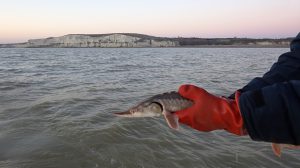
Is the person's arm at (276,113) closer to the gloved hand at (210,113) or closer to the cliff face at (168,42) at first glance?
the gloved hand at (210,113)

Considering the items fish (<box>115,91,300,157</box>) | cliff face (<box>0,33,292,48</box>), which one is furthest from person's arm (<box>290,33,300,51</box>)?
cliff face (<box>0,33,292,48</box>)

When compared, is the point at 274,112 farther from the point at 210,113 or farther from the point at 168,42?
the point at 168,42

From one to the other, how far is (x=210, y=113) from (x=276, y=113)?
0.50 m

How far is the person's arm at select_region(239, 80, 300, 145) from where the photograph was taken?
1.87 metres

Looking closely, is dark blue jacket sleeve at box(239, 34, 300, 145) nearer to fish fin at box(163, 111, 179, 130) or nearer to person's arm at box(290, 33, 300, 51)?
fish fin at box(163, 111, 179, 130)

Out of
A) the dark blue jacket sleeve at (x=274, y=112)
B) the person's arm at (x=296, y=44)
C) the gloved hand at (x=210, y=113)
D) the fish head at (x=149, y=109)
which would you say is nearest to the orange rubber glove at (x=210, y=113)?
the gloved hand at (x=210, y=113)

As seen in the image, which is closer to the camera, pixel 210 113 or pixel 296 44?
pixel 210 113

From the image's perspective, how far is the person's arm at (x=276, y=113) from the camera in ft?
6.13

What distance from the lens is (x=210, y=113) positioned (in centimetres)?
230

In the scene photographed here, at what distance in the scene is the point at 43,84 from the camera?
60.7ft

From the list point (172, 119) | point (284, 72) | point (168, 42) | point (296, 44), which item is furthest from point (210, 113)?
point (168, 42)

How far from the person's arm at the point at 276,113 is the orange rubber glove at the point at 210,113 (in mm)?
146

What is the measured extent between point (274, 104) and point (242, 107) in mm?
207

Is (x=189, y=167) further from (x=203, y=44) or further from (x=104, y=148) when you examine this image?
(x=203, y=44)
